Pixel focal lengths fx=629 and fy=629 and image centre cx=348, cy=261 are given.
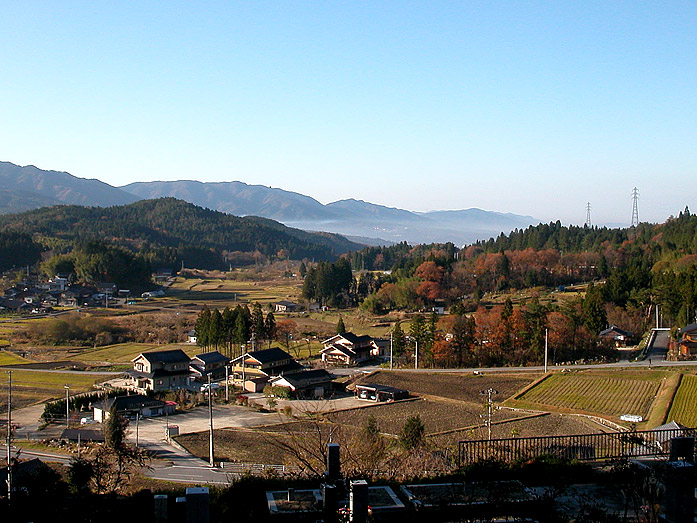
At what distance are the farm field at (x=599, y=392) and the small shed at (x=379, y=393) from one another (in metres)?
3.13

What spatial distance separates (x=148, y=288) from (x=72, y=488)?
4253 cm

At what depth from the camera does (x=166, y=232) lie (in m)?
83.3

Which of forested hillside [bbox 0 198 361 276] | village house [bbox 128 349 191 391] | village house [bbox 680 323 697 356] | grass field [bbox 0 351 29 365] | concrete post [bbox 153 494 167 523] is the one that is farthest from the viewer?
forested hillside [bbox 0 198 361 276]

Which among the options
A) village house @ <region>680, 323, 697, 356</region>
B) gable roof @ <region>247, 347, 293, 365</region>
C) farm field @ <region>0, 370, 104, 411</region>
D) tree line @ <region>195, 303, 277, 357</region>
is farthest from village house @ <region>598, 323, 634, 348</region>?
farm field @ <region>0, 370, 104, 411</region>

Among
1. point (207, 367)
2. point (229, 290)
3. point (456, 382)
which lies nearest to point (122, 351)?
point (207, 367)

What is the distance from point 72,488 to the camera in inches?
233

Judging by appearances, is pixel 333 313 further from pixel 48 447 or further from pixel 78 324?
pixel 48 447

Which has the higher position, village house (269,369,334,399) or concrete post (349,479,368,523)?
concrete post (349,479,368,523)

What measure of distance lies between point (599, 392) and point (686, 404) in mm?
2620

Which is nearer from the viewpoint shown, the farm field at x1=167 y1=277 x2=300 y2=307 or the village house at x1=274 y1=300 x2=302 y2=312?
the village house at x1=274 y1=300 x2=302 y2=312

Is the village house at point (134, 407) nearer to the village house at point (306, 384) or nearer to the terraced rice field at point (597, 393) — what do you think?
the village house at point (306, 384)

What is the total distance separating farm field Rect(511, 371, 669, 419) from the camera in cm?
1521

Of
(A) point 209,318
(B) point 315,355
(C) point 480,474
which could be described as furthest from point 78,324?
(C) point 480,474

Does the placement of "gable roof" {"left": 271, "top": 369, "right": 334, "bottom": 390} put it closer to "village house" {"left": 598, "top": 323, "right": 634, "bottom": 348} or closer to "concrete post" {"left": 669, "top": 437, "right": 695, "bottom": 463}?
"village house" {"left": 598, "top": 323, "right": 634, "bottom": 348}
